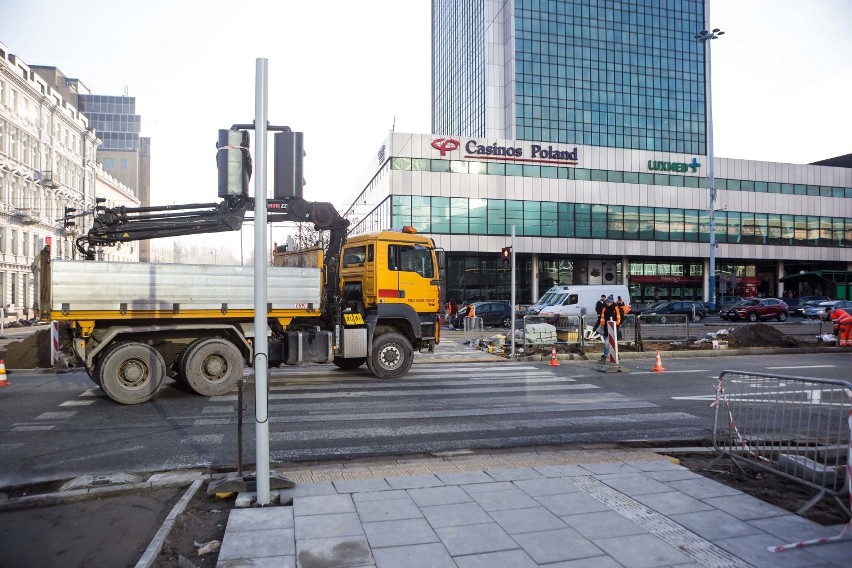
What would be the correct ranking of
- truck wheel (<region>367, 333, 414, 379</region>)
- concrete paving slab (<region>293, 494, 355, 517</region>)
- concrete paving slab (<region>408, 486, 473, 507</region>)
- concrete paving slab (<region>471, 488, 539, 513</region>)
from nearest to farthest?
concrete paving slab (<region>293, 494, 355, 517</region>), concrete paving slab (<region>471, 488, 539, 513</region>), concrete paving slab (<region>408, 486, 473, 507</region>), truck wheel (<region>367, 333, 414, 379</region>)

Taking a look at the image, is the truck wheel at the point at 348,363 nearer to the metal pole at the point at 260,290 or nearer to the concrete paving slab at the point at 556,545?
the metal pole at the point at 260,290

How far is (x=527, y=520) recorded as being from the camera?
4707 millimetres

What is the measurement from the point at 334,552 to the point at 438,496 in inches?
55.0

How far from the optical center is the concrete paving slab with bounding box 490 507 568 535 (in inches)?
179

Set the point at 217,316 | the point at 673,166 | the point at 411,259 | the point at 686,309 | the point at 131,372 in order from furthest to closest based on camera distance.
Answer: the point at 673,166
the point at 686,309
the point at 411,259
the point at 217,316
the point at 131,372

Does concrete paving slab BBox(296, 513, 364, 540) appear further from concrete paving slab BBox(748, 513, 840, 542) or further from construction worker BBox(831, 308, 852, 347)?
construction worker BBox(831, 308, 852, 347)

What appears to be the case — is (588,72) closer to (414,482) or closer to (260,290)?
(414,482)

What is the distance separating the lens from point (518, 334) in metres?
20.4

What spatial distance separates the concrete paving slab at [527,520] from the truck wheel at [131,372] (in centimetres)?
755

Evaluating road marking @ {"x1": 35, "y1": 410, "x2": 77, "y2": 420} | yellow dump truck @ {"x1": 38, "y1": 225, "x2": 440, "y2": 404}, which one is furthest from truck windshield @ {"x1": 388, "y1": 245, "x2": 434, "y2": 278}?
road marking @ {"x1": 35, "y1": 410, "x2": 77, "y2": 420}

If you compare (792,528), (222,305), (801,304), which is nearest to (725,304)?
(801,304)

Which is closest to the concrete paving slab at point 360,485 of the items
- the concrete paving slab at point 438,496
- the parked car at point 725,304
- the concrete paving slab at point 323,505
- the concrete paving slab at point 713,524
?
the concrete paving slab at point 323,505

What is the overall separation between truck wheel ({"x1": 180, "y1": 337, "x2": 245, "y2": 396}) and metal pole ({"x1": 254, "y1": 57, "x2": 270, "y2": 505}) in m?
5.95

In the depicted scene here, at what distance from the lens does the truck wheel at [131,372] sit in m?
9.84
